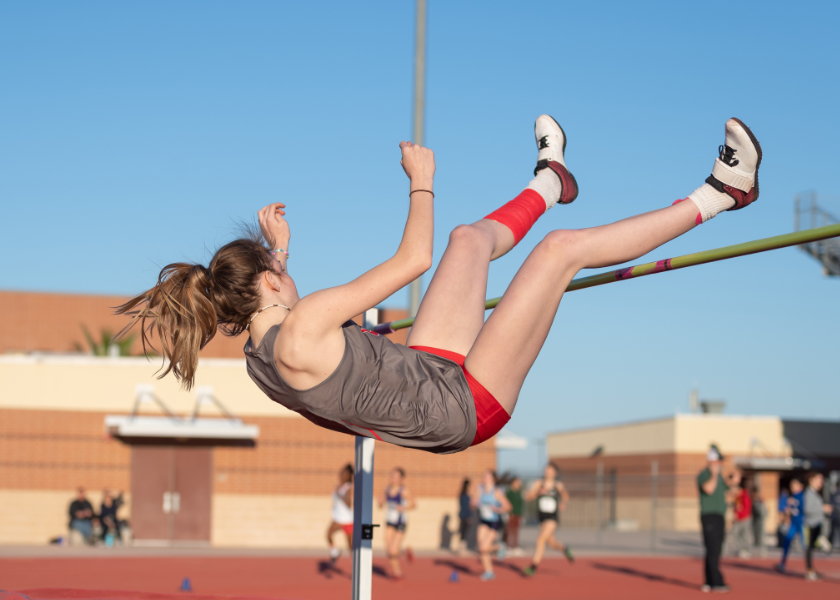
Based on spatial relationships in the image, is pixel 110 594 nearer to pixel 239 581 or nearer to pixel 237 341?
pixel 239 581

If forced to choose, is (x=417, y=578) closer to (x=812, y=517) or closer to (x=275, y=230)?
(x=812, y=517)

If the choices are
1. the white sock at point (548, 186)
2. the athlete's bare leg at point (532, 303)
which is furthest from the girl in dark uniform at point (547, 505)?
the athlete's bare leg at point (532, 303)

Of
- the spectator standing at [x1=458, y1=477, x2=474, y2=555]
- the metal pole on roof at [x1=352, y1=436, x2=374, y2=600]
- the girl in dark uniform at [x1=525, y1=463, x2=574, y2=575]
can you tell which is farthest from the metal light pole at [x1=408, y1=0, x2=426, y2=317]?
the spectator standing at [x1=458, y1=477, x2=474, y2=555]

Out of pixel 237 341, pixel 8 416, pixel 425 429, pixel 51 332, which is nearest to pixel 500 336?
pixel 425 429

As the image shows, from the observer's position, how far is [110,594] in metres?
4.50

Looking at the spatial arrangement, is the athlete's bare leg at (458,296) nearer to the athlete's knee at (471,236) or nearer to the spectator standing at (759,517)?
the athlete's knee at (471,236)

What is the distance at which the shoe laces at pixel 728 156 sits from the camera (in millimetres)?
3389

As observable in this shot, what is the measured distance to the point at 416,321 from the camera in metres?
3.18

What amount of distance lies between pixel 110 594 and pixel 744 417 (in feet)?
88.5

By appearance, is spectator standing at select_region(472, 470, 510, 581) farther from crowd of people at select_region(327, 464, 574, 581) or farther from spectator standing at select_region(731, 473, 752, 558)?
spectator standing at select_region(731, 473, 752, 558)

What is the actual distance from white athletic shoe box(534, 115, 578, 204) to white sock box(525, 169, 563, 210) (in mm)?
21

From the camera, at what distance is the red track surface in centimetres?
1033

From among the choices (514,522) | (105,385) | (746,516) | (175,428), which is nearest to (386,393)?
(746,516)

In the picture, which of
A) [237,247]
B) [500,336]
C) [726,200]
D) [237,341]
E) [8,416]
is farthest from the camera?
[237,341]
